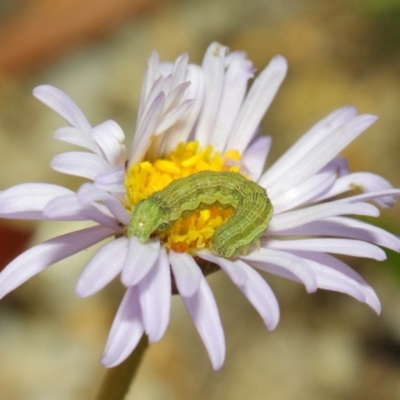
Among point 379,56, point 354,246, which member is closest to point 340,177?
point 354,246

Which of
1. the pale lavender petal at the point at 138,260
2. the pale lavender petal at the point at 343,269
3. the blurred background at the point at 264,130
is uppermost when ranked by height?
the pale lavender petal at the point at 138,260

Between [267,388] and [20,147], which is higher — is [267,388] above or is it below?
below

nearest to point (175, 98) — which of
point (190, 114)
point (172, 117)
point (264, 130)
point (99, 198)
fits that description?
point (172, 117)

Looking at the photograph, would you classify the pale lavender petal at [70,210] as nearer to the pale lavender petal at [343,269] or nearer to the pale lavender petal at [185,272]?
the pale lavender petal at [185,272]

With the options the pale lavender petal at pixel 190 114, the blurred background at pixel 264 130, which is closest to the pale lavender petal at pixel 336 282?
the pale lavender petal at pixel 190 114

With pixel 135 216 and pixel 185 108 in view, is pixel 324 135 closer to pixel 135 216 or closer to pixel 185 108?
pixel 185 108

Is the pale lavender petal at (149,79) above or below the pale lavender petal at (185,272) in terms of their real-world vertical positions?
above

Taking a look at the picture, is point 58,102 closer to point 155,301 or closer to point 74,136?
point 74,136
